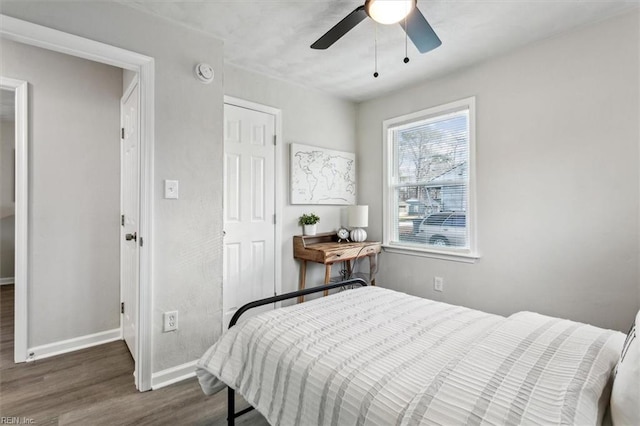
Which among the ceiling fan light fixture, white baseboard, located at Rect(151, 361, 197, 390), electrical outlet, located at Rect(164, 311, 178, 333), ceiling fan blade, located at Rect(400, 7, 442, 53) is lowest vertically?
white baseboard, located at Rect(151, 361, 197, 390)

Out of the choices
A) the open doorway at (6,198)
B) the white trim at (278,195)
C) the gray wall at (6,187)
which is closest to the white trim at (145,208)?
the white trim at (278,195)

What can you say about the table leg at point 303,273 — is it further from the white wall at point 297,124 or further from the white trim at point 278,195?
the white trim at point 278,195

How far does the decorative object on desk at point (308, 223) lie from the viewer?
343 centimetres

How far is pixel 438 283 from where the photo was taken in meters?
3.21

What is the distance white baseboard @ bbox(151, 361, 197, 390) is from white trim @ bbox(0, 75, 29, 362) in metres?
1.20

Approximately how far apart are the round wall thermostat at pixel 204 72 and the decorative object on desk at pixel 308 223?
1609 mm

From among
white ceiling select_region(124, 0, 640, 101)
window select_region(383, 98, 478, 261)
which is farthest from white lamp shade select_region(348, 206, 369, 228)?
white ceiling select_region(124, 0, 640, 101)

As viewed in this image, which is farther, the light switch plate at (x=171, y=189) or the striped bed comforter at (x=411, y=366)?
the light switch plate at (x=171, y=189)

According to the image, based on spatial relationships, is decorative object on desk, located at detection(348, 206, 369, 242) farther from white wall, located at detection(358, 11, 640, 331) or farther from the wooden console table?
white wall, located at detection(358, 11, 640, 331)

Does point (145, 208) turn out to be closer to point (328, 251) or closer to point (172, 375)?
point (172, 375)

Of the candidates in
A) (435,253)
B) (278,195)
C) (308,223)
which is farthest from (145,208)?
(435,253)

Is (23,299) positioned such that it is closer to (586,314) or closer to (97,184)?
(97,184)

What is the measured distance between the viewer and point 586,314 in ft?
7.72

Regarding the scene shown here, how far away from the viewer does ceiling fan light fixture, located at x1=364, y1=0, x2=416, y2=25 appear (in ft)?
5.23
